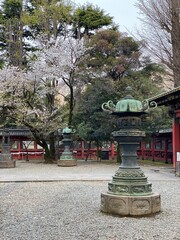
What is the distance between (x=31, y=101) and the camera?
21.1 metres

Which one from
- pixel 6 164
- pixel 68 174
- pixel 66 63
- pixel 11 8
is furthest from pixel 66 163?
pixel 11 8

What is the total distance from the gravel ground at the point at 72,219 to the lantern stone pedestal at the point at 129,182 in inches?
Result: 8.3

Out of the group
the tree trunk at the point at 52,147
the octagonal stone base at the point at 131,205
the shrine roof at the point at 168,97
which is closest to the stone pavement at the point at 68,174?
the shrine roof at the point at 168,97

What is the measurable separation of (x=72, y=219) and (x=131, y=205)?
3.75 ft

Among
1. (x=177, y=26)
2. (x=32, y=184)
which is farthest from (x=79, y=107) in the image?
(x=32, y=184)

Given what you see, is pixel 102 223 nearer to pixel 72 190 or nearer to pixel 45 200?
pixel 45 200

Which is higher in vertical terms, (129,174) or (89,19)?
(89,19)

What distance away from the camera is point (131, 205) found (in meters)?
6.10

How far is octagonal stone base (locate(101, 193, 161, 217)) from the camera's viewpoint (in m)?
6.09

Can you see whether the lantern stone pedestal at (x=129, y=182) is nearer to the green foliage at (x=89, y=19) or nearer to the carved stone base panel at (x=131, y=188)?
the carved stone base panel at (x=131, y=188)

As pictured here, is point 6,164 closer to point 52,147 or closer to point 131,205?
point 52,147

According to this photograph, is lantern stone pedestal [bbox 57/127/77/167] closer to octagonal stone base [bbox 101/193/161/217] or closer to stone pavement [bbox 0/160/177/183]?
stone pavement [bbox 0/160/177/183]

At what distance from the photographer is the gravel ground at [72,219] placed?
4.84 m

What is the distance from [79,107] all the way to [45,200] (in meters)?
13.6
